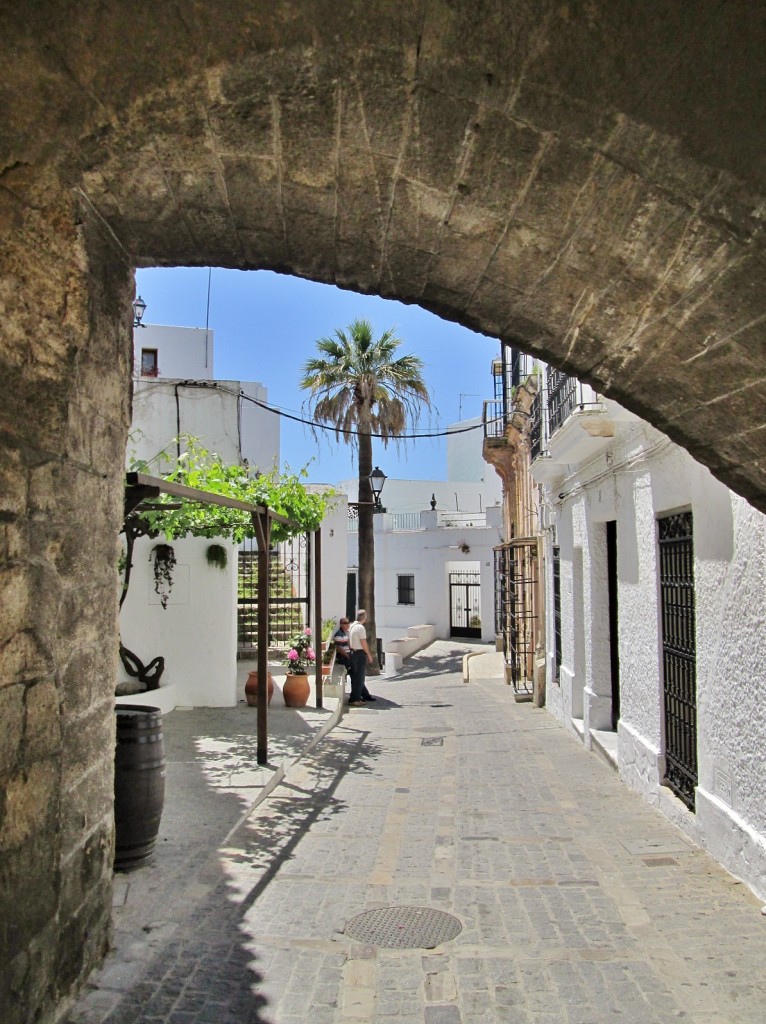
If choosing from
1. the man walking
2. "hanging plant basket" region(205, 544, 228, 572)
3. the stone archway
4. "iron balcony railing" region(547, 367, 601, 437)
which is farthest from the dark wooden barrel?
the man walking

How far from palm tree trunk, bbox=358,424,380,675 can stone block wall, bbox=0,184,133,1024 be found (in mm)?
14806

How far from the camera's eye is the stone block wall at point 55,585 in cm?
295

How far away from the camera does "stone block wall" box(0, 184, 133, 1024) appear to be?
9.68ft

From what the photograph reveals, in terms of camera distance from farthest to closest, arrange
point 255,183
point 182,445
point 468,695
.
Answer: point 182,445 → point 468,695 → point 255,183

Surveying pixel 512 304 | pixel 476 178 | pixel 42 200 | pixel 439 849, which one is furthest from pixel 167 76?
pixel 439 849

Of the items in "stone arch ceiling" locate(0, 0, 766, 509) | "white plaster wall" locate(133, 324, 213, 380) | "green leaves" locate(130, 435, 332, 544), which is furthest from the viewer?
"white plaster wall" locate(133, 324, 213, 380)

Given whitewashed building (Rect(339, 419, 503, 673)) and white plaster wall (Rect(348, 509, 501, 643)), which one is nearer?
whitewashed building (Rect(339, 419, 503, 673))

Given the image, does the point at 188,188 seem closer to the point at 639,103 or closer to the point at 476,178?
the point at 476,178

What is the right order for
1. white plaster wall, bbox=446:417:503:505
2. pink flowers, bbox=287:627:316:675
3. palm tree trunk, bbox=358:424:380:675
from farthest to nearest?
white plaster wall, bbox=446:417:503:505, palm tree trunk, bbox=358:424:380:675, pink flowers, bbox=287:627:316:675

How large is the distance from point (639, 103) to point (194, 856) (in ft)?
15.9

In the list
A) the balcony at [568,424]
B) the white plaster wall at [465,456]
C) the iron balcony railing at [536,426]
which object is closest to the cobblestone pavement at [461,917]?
the balcony at [568,424]

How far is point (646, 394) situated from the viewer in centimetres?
280

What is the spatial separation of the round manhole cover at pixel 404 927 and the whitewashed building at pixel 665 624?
5.80 feet

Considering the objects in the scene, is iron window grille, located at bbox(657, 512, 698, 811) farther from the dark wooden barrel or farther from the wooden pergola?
the dark wooden barrel
